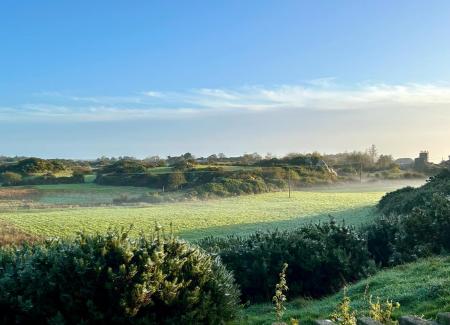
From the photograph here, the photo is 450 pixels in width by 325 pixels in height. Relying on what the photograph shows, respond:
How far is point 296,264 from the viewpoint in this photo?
10938 mm

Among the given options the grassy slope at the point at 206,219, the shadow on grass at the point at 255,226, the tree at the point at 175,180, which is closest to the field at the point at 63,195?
the tree at the point at 175,180

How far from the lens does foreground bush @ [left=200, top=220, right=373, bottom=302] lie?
10531 millimetres

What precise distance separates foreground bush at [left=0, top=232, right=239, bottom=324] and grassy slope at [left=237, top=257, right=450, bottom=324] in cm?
123

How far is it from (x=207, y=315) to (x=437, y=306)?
9.70 feet

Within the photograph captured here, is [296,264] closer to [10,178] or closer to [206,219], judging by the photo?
[206,219]

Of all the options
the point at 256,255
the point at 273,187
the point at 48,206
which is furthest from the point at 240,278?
the point at 273,187

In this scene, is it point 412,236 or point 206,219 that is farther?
point 206,219

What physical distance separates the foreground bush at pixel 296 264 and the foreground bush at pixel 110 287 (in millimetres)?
3226

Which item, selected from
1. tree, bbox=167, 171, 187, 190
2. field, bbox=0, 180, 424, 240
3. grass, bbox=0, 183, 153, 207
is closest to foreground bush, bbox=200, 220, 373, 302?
field, bbox=0, 180, 424, 240

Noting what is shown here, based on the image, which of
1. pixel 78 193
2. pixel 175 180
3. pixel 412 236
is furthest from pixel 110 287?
pixel 175 180

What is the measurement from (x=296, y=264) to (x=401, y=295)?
331 centimetres

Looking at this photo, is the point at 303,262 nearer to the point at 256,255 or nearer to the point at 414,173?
the point at 256,255

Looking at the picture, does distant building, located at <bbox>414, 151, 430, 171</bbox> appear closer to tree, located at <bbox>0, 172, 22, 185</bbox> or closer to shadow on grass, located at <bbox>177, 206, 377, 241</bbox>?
shadow on grass, located at <bbox>177, 206, 377, 241</bbox>

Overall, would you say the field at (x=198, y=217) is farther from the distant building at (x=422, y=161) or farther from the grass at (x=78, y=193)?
the distant building at (x=422, y=161)
